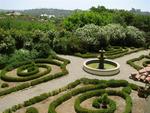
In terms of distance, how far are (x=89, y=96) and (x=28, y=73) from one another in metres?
9.10

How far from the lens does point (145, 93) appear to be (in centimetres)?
1030

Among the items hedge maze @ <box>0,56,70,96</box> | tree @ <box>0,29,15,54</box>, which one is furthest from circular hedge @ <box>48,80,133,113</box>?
tree @ <box>0,29,15,54</box>

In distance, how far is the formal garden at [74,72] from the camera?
77.6 ft

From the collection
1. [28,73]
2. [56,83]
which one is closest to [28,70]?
[28,73]

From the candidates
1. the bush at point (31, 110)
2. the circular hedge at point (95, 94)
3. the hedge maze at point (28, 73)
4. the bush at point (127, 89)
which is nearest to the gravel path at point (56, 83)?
the hedge maze at point (28, 73)

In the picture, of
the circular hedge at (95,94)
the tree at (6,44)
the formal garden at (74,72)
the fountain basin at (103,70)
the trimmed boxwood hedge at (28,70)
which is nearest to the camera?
the circular hedge at (95,94)

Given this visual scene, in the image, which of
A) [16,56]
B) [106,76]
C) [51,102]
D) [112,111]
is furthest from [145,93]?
[16,56]

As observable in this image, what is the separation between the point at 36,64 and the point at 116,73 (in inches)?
403

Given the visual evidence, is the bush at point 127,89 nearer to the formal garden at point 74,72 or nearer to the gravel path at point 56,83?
the formal garden at point 74,72

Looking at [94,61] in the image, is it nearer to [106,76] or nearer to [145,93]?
[106,76]

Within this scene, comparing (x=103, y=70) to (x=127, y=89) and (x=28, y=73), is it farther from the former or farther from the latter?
(x=28, y=73)

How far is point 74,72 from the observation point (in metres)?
34.0

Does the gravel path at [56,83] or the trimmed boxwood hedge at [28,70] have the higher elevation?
the trimmed boxwood hedge at [28,70]

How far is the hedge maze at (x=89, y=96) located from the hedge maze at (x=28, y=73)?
10.8 feet
